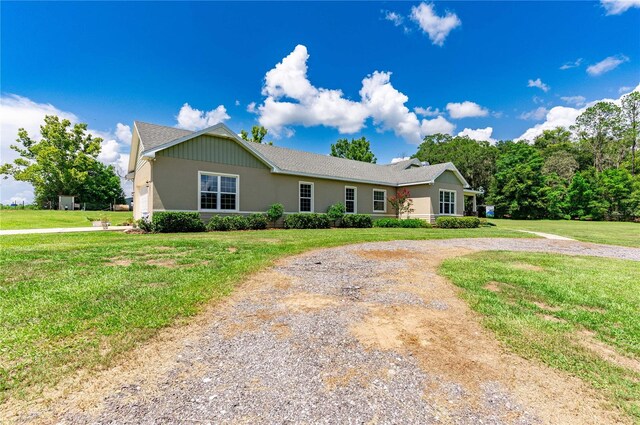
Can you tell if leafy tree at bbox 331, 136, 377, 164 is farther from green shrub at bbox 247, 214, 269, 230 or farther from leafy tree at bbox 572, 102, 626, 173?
leafy tree at bbox 572, 102, 626, 173

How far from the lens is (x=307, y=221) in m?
15.9

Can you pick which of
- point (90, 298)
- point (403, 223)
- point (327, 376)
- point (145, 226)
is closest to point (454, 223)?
point (403, 223)

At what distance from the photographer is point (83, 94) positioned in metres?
15.4

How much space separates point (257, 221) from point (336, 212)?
5098 mm

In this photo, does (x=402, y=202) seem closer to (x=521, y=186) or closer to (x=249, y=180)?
Answer: (x=249, y=180)

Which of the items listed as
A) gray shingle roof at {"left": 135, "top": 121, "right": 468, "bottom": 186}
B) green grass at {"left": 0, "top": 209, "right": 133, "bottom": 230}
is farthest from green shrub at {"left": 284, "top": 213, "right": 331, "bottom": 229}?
green grass at {"left": 0, "top": 209, "right": 133, "bottom": 230}

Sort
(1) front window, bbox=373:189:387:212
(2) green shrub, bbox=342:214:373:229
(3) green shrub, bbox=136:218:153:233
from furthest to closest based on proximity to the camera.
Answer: (1) front window, bbox=373:189:387:212, (2) green shrub, bbox=342:214:373:229, (3) green shrub, bbox=136:218:153:233

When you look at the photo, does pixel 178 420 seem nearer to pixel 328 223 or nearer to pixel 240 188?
pixel 240 188

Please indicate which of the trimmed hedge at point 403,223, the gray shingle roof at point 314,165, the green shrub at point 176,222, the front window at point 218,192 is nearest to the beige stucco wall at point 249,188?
the front window at point 218,192

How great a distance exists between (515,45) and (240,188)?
695 inches

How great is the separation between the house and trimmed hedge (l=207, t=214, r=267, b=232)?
27.7 inches

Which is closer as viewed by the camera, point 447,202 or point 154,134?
point 154,134

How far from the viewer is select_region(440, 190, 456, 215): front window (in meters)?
21.0

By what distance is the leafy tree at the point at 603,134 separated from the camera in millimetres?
41344
